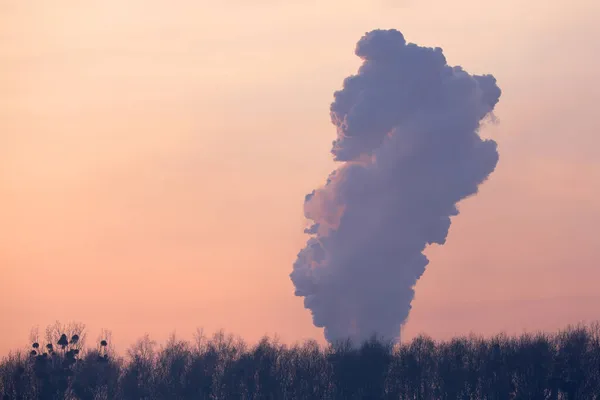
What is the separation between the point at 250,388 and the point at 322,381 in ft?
18.5

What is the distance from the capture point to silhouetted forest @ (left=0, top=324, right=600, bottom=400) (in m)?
96.6

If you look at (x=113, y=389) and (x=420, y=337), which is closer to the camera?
(x=113, y=389)

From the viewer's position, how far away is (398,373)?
10081 centimetres

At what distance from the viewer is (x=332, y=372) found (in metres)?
102

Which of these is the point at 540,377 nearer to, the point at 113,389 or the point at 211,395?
the point at 211,395

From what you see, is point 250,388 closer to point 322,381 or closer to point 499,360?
point 322,381

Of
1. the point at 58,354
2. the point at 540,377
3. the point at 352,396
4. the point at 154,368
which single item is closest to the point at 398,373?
the point at 352,396

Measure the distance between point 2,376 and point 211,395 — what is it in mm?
15995

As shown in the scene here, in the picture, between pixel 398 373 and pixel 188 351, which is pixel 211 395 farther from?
pixel 398 373

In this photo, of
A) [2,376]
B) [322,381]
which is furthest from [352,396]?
[2,376]

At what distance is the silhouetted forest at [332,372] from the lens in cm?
9662

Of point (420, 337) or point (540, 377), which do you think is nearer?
point (540, 377)

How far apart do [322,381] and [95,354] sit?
702 inches

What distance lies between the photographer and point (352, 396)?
325 ft
